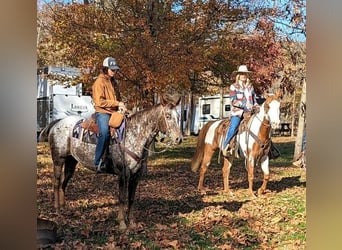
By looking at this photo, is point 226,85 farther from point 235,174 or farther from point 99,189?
point 99,189

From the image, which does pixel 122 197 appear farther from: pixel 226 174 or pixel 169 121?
pixel 226 174

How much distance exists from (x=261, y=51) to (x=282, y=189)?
131 cm

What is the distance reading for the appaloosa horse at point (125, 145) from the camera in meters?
3.94

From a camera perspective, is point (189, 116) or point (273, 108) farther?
point (273, 108)

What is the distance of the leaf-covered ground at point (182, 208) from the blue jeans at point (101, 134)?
0.60 feet

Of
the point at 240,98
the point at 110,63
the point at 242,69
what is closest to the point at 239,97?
the point at 240,98

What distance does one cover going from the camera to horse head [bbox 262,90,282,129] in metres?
4.25

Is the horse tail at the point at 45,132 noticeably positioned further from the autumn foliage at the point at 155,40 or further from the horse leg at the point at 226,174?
the horse leg at the point at 226,174

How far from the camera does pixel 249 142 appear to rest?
169 inches

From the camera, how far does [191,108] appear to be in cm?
410

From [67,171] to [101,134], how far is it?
434 mm

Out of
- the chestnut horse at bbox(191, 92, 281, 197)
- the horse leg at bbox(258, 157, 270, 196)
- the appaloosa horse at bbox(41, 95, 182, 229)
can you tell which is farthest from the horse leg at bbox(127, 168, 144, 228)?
the horse leg at bbox(258, 157, 270, 196)

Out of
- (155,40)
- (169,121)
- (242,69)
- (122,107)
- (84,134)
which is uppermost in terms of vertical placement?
(155,40)
